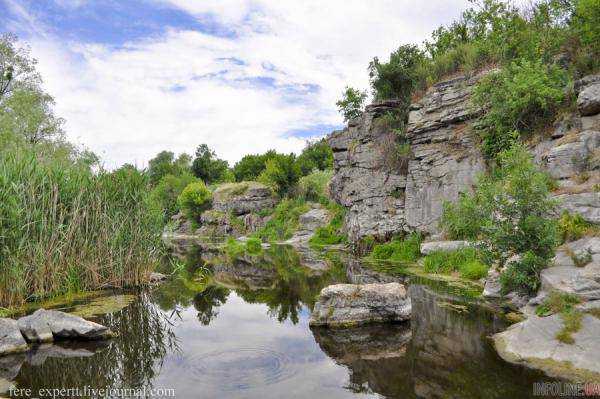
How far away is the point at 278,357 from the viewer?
886cm

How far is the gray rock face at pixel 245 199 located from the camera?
51.9 metres

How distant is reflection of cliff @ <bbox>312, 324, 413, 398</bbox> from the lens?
7.32m

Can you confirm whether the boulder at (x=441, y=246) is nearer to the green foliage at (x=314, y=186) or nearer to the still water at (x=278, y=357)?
the still water at (x=278, y=357)

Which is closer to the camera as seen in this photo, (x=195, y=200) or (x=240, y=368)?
(x=240, y=368)

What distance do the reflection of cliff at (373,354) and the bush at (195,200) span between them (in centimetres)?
4846

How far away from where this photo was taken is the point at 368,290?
11352 mm

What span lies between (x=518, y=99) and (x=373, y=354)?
49.4ft

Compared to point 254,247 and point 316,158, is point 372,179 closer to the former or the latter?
point 254,247

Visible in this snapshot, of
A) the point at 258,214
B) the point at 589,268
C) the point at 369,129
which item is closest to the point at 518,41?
the point at 369,129

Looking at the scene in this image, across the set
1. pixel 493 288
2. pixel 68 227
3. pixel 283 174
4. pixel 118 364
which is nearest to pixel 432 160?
pixel 493 288

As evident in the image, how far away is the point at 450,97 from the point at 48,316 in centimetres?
2186

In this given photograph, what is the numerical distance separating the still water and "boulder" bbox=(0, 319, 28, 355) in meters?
0.34

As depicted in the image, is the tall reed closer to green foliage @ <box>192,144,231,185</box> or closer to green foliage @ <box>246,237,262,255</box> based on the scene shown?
green foliage @ <box>246,237,262,255</box>

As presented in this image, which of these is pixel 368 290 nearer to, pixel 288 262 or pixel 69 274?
pixel 69 274
